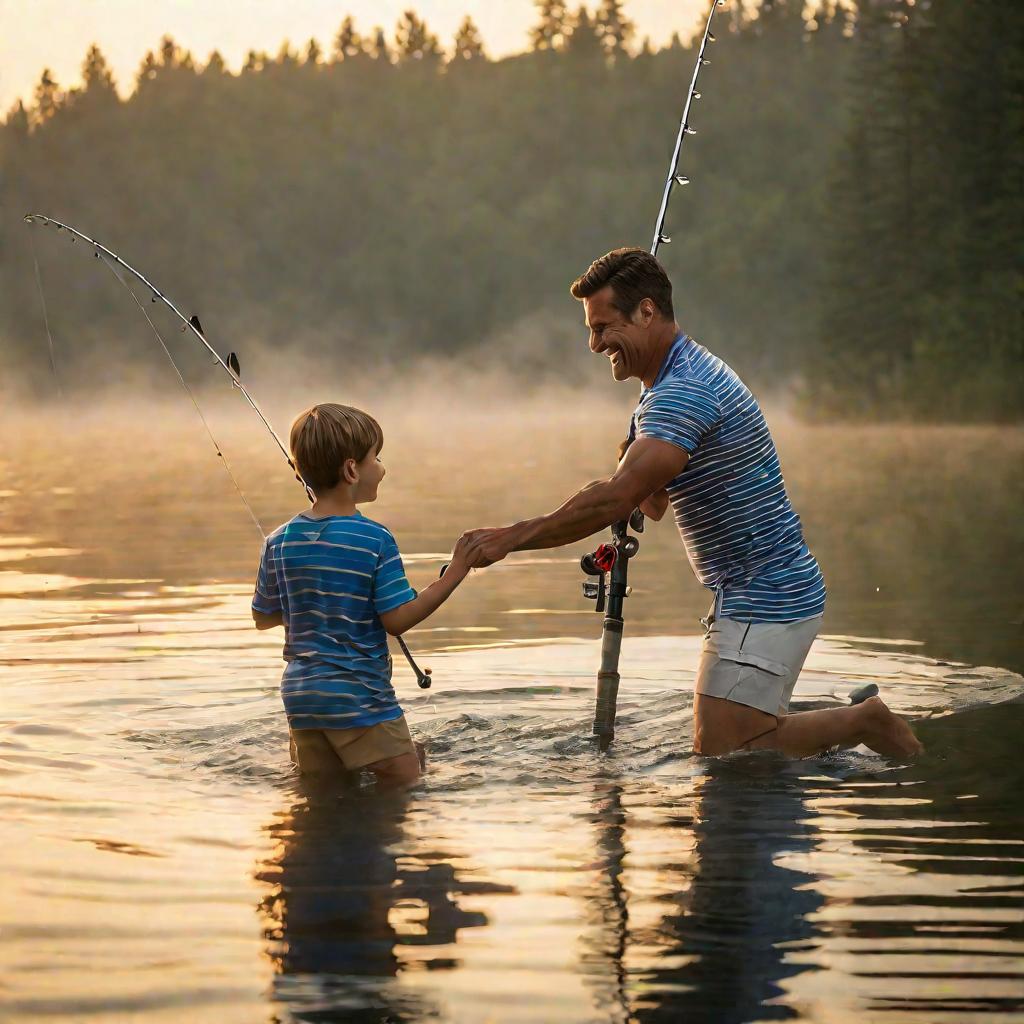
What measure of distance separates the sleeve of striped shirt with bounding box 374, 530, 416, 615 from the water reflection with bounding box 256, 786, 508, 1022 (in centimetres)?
66

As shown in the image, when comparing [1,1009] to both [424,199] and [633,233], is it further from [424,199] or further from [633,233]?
[424,199]

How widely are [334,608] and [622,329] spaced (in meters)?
1.36

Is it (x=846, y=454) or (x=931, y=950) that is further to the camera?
(x=846, y=454)

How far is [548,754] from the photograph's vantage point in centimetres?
651

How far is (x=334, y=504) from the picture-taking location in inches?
211

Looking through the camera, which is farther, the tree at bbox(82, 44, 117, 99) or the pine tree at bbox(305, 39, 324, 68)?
the pine tree at bbox(305, 39, 324, 68)

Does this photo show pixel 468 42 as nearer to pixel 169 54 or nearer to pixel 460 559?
pixel 169 54

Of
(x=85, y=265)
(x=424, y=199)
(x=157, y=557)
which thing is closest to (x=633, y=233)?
(x=424, y=199)

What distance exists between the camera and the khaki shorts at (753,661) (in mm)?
5801

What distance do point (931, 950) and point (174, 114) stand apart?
136456 millimetres

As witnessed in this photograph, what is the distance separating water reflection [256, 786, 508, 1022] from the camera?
148 inches

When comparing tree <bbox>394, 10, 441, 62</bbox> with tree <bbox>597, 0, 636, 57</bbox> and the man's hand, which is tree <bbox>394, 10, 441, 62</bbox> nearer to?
tree <bbox>597, 0, 636, 57</bbox>

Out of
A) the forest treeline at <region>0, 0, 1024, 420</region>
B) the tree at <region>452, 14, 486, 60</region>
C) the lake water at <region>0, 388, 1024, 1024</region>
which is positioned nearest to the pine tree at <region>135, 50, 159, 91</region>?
the forest treeline at <region>0, 0, 1024, 420</region>

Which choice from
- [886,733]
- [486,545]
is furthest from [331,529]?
[886,733]
